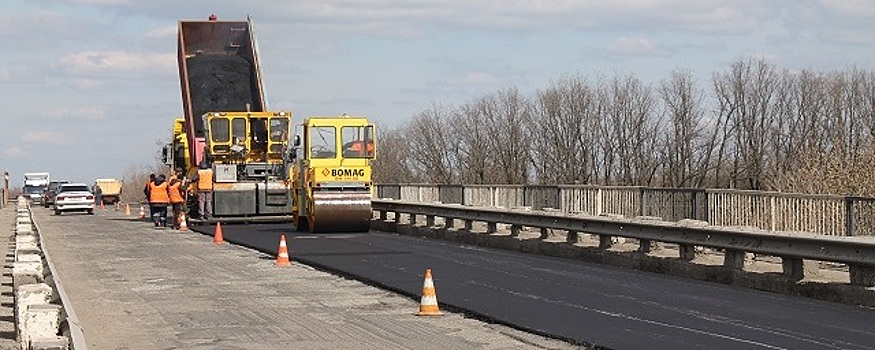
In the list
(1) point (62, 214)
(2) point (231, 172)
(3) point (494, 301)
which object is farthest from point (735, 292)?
(1) point (62, 214)

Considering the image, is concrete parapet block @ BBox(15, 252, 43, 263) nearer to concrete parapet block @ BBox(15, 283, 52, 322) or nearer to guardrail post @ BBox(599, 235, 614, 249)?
concrete parapet block @ BBox(15, 283, 52, 322)

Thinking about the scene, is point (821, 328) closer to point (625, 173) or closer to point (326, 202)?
point (326, 202)

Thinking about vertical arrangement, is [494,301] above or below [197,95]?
below

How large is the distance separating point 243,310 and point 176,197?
25.0 meters

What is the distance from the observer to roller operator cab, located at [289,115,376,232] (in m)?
33.3

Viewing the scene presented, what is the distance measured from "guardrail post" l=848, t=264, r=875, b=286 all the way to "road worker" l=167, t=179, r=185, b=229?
27139 mm

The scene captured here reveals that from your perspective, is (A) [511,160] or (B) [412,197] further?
(A) [511,160]

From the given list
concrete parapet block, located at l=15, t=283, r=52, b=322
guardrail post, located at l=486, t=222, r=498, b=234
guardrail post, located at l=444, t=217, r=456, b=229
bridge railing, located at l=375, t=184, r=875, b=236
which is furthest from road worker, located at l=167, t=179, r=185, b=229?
concrete parapet block, located at l=15, t=283, r=52, b=322

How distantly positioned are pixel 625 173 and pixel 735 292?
62.9 metres

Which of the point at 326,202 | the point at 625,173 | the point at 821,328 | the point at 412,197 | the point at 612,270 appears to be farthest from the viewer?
the point at 625,173

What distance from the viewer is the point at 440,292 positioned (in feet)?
58.0

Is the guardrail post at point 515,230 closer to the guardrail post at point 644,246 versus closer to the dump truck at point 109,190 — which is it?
the guardrail post at point 644,246

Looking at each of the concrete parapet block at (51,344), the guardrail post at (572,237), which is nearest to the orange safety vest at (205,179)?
the guardrail post at (572,237)

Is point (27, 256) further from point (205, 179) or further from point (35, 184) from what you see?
point (35, 184)
